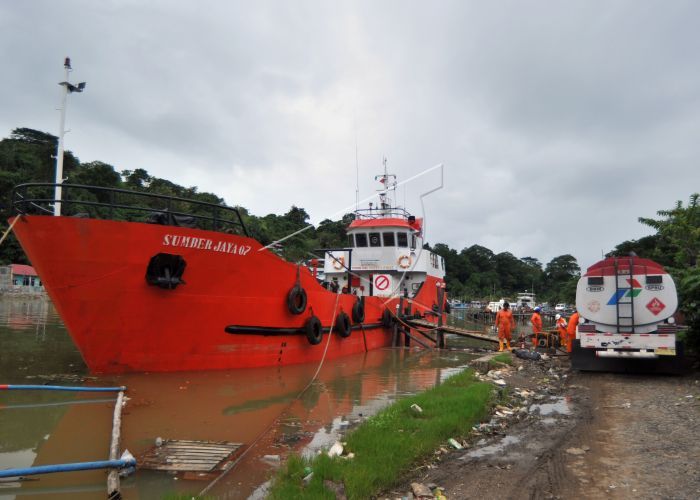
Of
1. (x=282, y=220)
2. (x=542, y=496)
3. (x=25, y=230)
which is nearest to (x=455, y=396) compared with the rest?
(x=542, y=496)

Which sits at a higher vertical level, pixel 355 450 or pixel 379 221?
pixel 379 221

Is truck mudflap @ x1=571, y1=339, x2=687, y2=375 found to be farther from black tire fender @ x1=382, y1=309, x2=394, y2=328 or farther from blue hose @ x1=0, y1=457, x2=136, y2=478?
blue hose @ x1=0, y1=457, x2=136, y2=478

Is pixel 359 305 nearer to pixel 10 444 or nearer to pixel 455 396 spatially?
pixel 455 396

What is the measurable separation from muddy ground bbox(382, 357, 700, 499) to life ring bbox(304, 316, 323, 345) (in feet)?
15.1

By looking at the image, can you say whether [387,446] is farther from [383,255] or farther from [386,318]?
[383,255]

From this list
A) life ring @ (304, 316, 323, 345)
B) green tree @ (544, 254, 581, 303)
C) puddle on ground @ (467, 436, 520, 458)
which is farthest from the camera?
green tree @ (544, 254, 581, 303)

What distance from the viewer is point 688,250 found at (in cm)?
1234

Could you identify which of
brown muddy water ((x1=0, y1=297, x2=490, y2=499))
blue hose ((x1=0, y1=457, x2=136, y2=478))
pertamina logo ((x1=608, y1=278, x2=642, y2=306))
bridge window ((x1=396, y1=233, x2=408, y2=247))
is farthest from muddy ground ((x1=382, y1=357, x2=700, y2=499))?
bridge window ((x1=396, y1=233, x2=408, y2=247))

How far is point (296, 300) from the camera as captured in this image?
10102 mm

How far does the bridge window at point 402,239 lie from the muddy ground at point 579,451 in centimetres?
1053

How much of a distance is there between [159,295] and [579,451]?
21.1 ft

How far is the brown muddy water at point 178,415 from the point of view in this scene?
3.83m

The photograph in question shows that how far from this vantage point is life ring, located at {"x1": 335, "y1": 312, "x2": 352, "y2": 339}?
40.4ft

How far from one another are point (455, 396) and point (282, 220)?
70.1m
